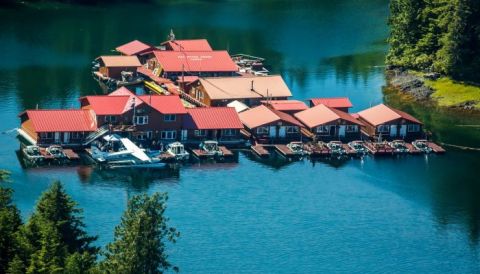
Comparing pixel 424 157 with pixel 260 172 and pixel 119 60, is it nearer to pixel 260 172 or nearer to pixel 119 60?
pixel 260 172

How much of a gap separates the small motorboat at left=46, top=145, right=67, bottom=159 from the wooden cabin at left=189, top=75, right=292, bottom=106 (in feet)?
64.9

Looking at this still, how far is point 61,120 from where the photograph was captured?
92.1 m

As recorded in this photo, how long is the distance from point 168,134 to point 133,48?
104 ft

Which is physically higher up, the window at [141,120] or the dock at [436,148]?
the window at [141,120]

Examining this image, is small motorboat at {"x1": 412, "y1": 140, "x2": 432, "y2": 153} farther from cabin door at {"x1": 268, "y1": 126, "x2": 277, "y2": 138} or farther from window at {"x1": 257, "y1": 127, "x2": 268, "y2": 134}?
window at {"x1": 257, "y1": 127, "x2": 268, "y2": 134}

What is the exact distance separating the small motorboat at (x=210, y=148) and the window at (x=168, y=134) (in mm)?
2578

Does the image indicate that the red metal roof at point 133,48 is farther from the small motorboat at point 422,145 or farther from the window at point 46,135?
the small motorboat at point 422,145

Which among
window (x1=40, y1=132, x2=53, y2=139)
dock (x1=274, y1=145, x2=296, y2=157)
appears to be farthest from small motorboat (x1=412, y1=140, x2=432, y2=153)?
window (x1=40, y1=132, x2=53, y2=139)

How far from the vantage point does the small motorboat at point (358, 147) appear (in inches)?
3762

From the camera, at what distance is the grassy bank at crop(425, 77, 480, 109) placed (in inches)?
4488

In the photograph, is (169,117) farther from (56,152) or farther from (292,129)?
(292,129)

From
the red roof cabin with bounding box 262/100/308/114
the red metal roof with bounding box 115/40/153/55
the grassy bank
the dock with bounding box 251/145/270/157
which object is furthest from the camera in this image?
the red metal roof with bounding box 115/40/153/55

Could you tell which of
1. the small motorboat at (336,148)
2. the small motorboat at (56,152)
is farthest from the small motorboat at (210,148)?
the small motorboat at (56,152)

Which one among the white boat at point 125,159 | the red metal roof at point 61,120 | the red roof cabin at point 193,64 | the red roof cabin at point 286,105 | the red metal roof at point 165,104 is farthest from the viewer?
the red roof cabin at point 193,64
